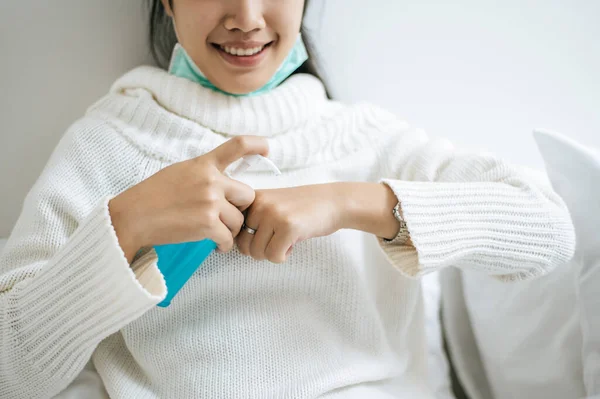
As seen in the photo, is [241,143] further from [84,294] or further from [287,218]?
[84,294]

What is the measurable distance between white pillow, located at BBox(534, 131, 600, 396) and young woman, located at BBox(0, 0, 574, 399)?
8 centimetres

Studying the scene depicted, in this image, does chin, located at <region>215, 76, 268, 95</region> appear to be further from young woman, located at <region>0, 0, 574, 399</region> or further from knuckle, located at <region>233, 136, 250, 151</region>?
knuckle, located at <region>233, 136, 250, 151</region>

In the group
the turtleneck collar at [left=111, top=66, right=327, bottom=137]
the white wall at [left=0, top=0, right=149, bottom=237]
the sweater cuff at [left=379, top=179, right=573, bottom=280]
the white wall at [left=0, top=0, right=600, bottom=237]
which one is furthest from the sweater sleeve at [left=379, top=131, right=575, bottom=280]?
the white wall at [left=0, top=0, right=149, bottom=237]

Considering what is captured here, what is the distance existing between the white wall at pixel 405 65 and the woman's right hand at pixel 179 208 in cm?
51

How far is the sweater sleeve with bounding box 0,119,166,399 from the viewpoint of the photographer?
0.61 metres

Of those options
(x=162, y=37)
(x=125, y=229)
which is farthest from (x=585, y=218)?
(x=162, y=37)

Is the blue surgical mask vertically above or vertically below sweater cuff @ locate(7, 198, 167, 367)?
above

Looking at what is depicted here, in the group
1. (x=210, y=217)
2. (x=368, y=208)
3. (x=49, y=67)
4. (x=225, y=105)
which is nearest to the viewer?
(x=210, y=217)

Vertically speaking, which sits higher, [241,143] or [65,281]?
[241,143]

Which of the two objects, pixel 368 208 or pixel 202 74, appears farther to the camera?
pixel 202 74

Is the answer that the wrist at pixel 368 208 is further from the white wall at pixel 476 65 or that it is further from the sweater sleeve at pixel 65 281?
the white wall at pixel 476 65

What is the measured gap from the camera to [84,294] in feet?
2.09

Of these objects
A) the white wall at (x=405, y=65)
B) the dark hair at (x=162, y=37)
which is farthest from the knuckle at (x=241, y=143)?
the white wall at (x=405, y=65)

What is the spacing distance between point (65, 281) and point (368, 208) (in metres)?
0.39
